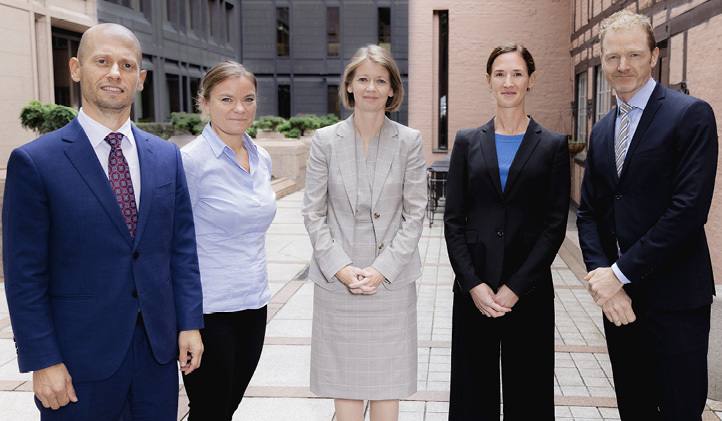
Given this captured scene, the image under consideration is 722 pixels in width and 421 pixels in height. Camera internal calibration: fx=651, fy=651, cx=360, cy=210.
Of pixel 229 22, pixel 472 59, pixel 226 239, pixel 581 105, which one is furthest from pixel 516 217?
pixel 229 22

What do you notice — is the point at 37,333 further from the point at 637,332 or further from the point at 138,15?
the point at 138,15

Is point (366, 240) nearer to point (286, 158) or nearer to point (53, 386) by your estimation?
point (53, 386)

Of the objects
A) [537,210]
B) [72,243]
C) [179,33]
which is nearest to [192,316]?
[72,243]

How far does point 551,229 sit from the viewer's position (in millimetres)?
2994

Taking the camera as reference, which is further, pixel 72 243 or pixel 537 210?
pixel 537 210

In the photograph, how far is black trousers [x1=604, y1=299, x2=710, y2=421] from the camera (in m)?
2.68

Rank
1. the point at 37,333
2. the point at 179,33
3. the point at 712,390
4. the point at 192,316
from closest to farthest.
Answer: the point at 37,333, the point at 192,316, the point at 712,390, the point at 179,33

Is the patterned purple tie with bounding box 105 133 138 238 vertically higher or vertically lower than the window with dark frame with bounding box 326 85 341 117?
lower

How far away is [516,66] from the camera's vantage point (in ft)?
9.78

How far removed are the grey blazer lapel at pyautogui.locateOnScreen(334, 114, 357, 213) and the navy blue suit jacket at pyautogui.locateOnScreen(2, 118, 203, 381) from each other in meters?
0.89

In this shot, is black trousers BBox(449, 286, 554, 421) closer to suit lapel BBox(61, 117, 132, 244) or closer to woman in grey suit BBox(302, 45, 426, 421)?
woman in grey suit BBox(302, 45, 426, 421)

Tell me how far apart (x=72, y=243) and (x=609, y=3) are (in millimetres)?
10863

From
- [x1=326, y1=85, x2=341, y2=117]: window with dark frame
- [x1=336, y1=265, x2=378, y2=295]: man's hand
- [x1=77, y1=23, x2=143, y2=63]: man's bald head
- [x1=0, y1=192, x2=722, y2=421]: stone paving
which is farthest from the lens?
[x1=326, y1=85, x2=341, y2=117]: window with dark frame

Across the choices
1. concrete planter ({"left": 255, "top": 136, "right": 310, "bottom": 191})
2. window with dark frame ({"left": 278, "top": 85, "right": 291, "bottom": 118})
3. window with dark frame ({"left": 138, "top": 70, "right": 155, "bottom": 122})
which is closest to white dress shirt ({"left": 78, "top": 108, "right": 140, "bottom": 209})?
concrete planter ({"left": 255, "top": 136, "right": 310, "bottom": 191})
